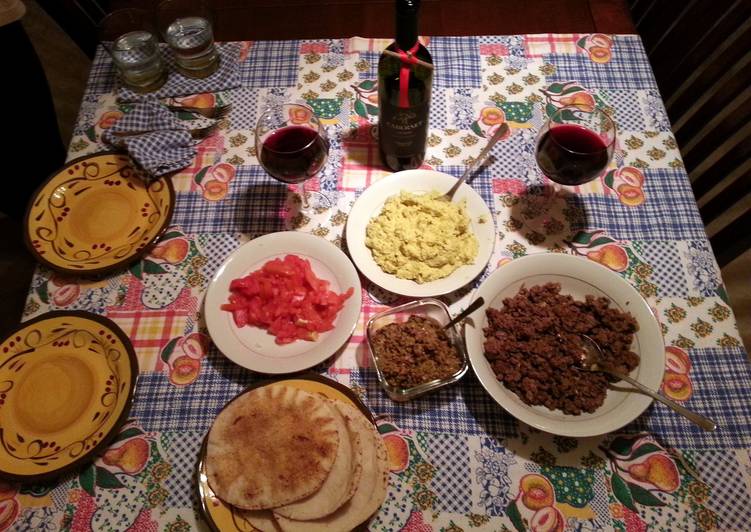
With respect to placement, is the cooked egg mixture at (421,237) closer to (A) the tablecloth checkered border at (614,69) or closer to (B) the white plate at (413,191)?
(B) the white plate at (413,191)

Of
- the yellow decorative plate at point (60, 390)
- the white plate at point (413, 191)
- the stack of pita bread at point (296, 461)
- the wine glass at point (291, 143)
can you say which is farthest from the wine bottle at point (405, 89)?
the yellow decorative plate at point (60, 390)

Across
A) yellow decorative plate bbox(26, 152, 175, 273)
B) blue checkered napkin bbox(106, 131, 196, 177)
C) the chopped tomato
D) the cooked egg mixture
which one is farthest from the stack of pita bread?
blue checkered napkin bbox(106, 131, 196, 177)

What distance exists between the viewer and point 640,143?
205 cm

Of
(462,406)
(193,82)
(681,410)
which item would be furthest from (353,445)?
(193,82)

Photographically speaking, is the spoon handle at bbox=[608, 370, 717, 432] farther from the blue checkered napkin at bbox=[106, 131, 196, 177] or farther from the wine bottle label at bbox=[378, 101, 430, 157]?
the blue checkered napkin at bbox=[106, 131, 196, 177]

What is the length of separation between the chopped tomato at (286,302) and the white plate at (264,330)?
22 millimetres

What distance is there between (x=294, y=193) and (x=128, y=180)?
28.4 inches

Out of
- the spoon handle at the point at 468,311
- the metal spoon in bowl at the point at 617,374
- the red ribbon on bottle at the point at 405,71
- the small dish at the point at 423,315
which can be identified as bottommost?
the small dish at the point at 423,315

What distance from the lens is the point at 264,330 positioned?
5.44 feet

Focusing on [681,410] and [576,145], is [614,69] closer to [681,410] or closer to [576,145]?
[576,145]

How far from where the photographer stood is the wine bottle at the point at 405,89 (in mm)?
1447

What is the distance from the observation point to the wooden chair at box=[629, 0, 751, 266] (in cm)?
202

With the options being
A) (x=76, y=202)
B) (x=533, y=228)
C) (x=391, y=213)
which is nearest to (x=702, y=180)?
(x=533, y=228)

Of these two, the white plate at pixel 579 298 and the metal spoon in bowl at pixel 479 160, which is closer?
the white plate at pixel 579 298
